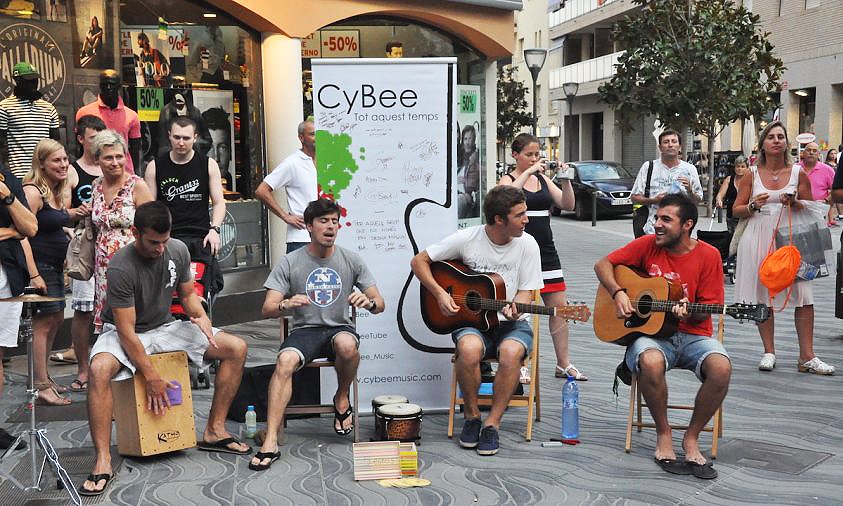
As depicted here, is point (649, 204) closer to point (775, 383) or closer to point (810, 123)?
point (775, 383)

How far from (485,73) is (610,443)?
26.1 feet

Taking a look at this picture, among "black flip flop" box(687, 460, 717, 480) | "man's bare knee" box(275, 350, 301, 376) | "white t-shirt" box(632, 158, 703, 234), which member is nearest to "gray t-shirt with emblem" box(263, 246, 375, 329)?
"man's bare knee" box(275, 350, 301, 376)

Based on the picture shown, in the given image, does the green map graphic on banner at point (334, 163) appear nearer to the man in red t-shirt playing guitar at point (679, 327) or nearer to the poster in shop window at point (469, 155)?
the man in red t-shirt playing guitar at point (679, 327)

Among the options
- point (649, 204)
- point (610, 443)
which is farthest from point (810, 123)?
point (610, 443)

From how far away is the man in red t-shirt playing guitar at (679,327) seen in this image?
516 cm

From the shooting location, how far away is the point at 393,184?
243 inches

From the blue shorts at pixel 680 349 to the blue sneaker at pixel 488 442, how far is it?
2.71 ft

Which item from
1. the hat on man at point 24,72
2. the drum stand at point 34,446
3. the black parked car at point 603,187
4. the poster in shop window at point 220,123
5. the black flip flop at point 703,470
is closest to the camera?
the drum stand at point 34,446

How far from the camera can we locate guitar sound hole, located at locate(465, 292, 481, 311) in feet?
19.0

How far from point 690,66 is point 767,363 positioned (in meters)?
14.6

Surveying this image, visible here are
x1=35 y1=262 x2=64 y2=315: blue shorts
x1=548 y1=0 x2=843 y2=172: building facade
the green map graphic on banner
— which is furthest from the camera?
x1=548 y1=0 x2=843 y2=172: building facade

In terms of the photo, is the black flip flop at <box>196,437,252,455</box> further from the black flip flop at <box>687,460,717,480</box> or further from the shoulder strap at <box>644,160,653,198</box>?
the shoulder strap at <box>644,160,653,198</box>

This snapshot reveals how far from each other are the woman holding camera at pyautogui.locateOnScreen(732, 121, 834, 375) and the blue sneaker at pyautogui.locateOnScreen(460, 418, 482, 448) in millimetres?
2761

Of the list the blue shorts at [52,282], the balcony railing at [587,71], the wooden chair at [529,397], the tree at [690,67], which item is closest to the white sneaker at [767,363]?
the wooden chair at [529,397]
